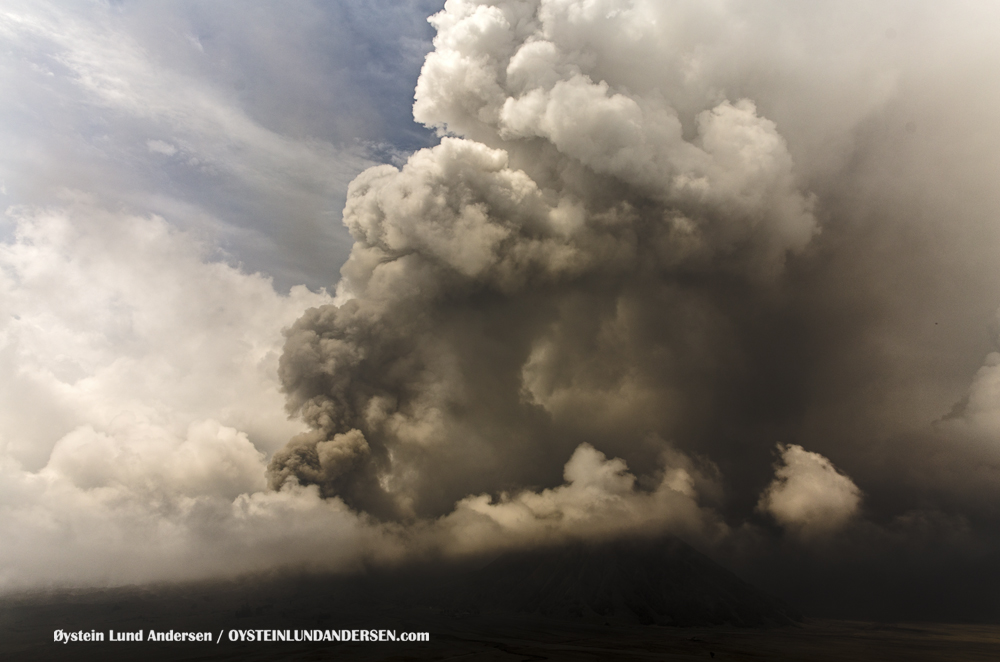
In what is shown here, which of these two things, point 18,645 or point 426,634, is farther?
point 426,634

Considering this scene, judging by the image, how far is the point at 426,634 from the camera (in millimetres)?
191750

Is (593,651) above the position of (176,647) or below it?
below

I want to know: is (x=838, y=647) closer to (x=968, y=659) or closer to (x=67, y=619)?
(x=968, y=659)

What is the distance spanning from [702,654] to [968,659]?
253ft

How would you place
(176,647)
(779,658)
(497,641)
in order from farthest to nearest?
(497,641), (779,658), (176,647)

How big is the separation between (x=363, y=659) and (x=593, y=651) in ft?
229

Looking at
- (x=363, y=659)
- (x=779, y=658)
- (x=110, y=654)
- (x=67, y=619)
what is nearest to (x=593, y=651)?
(x=779, y=658)

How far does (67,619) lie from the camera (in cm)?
19112

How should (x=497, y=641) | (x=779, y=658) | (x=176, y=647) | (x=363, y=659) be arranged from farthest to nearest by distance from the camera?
1. (x=497, y=641)
2. (x=779, y=658)
3. (x=176, y=647)
4. (x=363, y=659)

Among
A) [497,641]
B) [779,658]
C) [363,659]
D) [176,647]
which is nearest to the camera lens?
[363,659]

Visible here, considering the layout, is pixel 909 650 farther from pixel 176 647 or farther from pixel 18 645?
pixel 18 645

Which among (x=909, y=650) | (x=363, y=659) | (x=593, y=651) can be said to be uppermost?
(x=363, y=659)

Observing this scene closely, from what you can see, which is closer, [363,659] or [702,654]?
[363,659]

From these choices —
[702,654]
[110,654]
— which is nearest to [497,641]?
[702,654]
